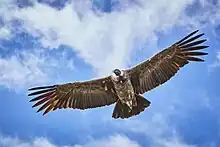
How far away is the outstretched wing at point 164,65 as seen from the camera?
22391 millimetres

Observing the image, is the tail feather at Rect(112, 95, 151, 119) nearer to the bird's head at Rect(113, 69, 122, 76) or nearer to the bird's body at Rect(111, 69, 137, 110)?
the bird's body at Rect(111, 69, 137, 110)

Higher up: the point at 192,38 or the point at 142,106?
the point at 192,38

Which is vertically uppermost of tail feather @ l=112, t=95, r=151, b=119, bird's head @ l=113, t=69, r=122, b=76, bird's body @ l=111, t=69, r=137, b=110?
bird's head @ l=113, t=69, r=122, b=76

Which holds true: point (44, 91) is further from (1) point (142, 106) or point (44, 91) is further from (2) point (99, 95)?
(1) point (142, 106)

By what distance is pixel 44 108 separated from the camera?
2347 cm

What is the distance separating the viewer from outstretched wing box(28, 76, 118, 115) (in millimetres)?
23234

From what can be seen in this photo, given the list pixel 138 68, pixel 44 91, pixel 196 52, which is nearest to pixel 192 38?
pixel 196 52

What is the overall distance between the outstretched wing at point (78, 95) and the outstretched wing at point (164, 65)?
2.87 ft

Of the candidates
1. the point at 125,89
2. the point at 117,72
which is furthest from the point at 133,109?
the point at 117,72

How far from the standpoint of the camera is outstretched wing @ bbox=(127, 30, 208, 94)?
2239 centimetres

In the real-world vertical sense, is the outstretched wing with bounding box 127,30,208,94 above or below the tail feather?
above

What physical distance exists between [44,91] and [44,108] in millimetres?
544

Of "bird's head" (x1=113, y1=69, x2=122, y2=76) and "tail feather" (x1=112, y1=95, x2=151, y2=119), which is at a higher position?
"bird's head" (x1=113, y1=69, x2=122, y2=76)

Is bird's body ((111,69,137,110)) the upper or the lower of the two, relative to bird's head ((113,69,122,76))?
lower
